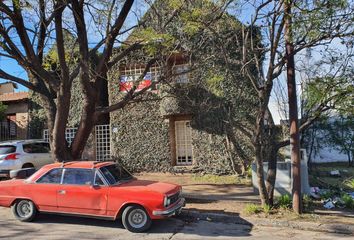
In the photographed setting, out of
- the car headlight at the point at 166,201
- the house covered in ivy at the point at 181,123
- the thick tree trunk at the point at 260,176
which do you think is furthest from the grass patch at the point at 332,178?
the car headlight at the point at 166,201

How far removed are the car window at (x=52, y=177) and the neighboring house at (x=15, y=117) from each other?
42.8ft

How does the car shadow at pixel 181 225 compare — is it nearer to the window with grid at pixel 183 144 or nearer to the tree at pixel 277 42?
the tree at pixel 277 42

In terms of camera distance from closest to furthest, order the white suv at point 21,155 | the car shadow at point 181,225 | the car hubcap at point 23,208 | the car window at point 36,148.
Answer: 1. the car shadow at point 181,225
2. the car hubcap at point 23,208
3. the white suv at point 21,155
4. the car window at point 36,148

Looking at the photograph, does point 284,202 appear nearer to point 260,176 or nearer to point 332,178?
point 260,176

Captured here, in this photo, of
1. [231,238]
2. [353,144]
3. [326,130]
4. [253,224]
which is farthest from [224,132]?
[231,238]

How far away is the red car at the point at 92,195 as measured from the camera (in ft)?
26.5

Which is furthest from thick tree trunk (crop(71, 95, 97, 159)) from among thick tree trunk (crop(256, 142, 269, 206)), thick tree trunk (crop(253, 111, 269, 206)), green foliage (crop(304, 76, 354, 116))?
green foliage (crop(304, 76, 354, 116))

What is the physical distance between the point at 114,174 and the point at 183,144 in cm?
916

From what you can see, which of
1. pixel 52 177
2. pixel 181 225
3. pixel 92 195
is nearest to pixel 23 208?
pixel 52 177

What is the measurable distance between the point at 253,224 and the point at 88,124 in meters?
5.53

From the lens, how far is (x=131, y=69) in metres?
18.2

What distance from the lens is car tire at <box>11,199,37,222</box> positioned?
8.80 meters

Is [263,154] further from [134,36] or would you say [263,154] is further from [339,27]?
[134,36]

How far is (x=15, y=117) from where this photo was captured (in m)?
21.8
